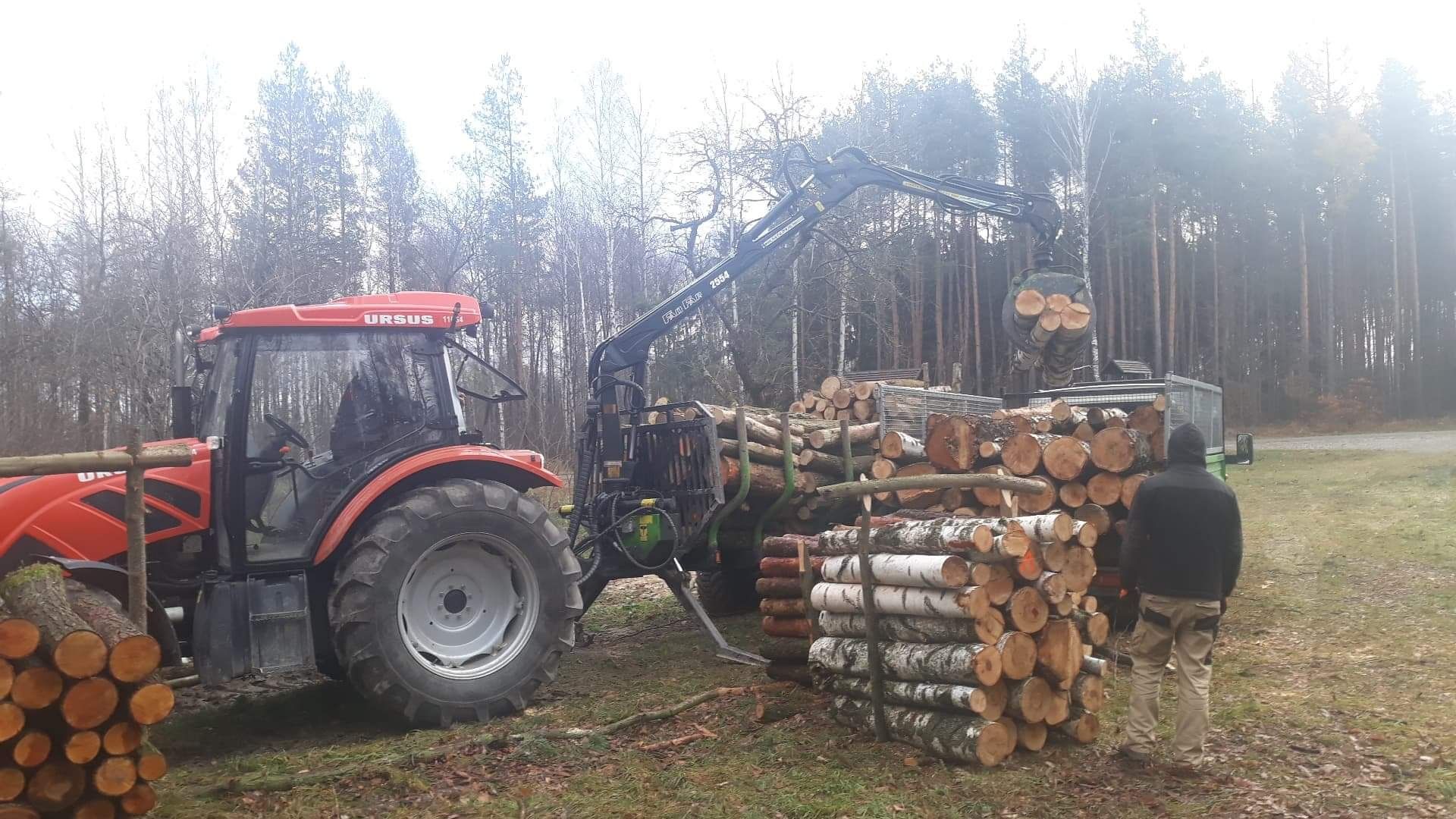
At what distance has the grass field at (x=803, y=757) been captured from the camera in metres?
4.37

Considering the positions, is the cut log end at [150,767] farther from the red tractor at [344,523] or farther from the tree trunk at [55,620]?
the red tractor at [344,523]

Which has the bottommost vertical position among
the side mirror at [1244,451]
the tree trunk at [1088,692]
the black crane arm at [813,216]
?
the tree trunk at [1088,692]

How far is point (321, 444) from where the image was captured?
5.81m

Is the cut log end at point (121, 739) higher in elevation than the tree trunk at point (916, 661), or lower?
higher

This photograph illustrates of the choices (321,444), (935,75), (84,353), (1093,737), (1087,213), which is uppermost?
(935,75)

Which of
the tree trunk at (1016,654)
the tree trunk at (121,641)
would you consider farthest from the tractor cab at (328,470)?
the tree trunk at (1016,654)

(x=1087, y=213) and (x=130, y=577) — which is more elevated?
(x=1087, y=213)

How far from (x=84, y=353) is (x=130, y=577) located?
17.7 metres

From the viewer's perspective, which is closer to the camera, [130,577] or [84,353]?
[130,577]

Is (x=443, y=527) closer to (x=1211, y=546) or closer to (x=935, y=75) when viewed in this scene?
(x=1211, y=546)

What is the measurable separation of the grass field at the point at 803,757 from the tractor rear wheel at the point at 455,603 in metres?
0.26

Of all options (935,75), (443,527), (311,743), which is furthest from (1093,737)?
(935,75)

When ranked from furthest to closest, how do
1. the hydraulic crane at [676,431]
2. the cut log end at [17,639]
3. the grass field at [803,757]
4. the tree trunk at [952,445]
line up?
the tree trunk at [952,445], the hydraulic crane at [676,431], the grass field at [803,757], the cut log end at [17,639]

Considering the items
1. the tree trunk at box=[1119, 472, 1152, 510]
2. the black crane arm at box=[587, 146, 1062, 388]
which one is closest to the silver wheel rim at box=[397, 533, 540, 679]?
the black crane arm at box=[587, 146, 1062, 388]
